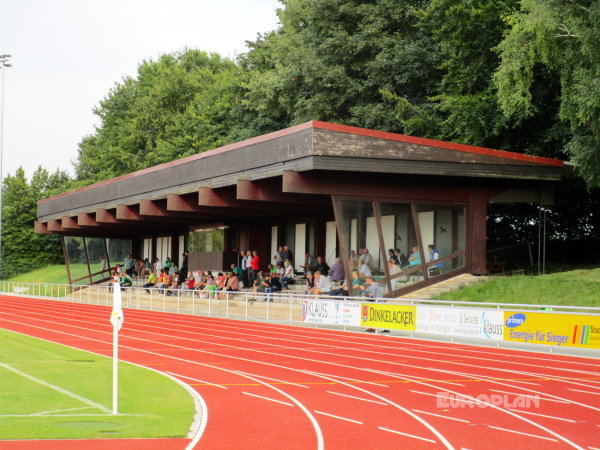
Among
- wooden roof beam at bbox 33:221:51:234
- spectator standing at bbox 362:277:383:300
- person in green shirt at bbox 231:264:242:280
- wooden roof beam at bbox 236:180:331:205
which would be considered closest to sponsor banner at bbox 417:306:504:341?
spectator standing at bbox 362:277:383:300

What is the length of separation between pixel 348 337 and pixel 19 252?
62379 millimetres

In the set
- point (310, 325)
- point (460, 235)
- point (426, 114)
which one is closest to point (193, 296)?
point (310, 325)

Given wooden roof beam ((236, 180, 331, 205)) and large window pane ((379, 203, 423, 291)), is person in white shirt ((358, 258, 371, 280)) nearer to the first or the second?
large window pane ((379, 203, 423, 291))

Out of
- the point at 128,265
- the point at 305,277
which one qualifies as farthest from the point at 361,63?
the point at 128,265

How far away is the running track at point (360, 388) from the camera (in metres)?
9.18

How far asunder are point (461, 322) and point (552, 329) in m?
2.59

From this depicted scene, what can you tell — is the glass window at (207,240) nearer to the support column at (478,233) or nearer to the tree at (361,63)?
the tree at (361,63)

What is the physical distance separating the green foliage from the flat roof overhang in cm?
4507

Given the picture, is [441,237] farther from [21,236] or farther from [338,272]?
[21,236]

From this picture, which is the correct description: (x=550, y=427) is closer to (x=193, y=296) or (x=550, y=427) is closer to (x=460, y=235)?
(x=460, y=235)

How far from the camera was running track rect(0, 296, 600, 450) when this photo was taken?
918 centimetres

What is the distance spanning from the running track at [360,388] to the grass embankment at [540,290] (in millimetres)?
4984

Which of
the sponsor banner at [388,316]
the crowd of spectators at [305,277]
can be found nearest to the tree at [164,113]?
the crowd of spectators at [305,277]

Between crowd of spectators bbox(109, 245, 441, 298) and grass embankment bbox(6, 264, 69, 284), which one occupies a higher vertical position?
crowd of spectators bbox(109, 245, 441, 298)
